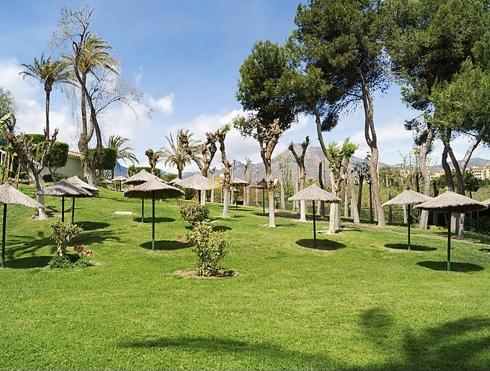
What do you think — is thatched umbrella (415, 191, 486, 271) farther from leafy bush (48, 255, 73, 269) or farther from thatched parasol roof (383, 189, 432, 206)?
leafy bush (48, 255, 73, 269)

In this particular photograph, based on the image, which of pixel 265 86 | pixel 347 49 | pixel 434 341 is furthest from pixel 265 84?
pixel 434 341

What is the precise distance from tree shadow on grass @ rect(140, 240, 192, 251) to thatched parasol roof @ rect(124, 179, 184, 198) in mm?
1803

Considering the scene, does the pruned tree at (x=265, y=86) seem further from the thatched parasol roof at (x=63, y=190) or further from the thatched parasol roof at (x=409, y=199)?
the thatched parasol roof at (x=63, y=190)

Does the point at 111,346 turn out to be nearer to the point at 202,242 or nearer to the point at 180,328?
the point at 180,328

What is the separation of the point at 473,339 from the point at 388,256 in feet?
31.0

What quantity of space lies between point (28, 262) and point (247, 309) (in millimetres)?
8366

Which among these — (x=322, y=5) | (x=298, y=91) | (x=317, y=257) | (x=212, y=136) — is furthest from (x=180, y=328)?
(x=322, y=5)

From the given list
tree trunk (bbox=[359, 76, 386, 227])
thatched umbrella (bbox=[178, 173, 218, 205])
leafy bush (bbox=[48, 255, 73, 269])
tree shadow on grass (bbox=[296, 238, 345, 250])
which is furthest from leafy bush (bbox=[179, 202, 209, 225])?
tree trunk (bbox=[359, 76, 386, 227])

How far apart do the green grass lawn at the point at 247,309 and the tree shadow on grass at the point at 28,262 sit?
6 centimetres

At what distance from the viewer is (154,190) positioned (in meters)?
15.6

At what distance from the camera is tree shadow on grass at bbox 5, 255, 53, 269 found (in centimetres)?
1311

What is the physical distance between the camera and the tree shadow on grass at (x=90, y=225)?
62.6 feet

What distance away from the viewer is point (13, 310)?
850cm

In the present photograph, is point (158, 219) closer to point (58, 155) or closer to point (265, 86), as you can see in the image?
point (265, 86)
